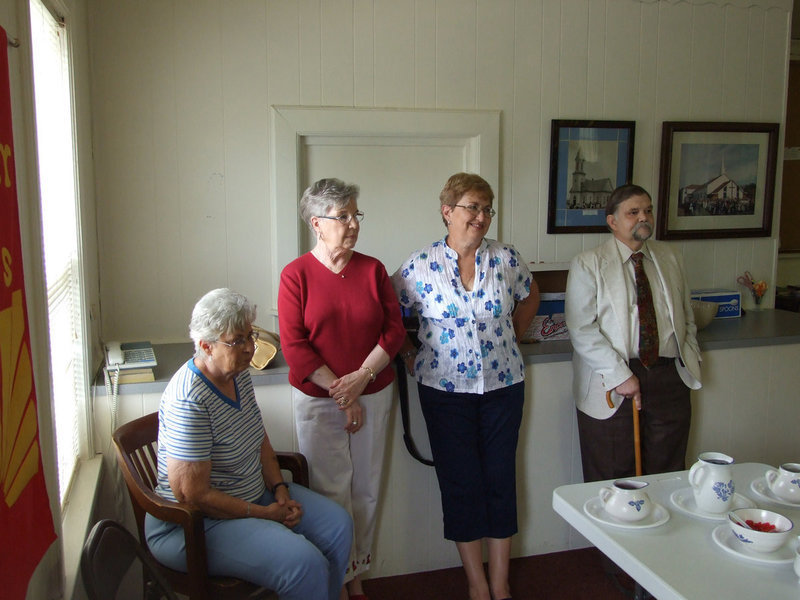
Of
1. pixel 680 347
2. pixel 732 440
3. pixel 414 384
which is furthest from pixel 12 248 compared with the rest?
pixel 732 440

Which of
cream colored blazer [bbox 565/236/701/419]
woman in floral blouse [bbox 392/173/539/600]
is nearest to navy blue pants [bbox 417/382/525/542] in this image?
woman in floral blouse [bbox 392/173/539/600]

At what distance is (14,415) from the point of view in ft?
3.81

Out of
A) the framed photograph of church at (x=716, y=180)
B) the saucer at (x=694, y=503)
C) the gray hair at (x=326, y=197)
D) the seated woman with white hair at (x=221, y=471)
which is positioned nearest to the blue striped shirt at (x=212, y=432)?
the seated woman with white hair at (x=221, y=471)

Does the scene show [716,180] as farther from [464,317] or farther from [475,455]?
[475,455]

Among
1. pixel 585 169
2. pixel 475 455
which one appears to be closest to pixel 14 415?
pixel 475 455

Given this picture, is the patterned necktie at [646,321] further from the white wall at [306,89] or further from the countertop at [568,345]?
the white wall at [306,89]

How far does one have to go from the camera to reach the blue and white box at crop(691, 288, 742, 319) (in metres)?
3.55

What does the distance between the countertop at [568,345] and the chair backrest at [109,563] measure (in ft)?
2.75

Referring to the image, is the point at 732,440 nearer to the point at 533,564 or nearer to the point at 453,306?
the point at 533,564

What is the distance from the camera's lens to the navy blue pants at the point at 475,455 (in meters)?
2.53

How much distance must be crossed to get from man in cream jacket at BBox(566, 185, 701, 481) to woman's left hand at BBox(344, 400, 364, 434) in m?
0.82

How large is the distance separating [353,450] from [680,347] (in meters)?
1.22

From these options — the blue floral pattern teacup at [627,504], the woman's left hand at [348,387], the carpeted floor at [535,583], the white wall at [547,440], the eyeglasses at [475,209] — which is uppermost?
the eyeglasses at [475,209]

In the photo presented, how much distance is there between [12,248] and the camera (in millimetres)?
1200
